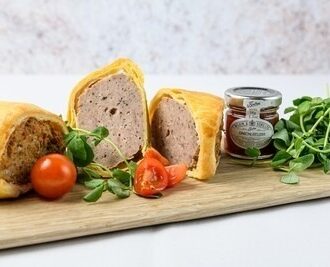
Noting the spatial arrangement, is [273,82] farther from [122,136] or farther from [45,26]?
[122,136]

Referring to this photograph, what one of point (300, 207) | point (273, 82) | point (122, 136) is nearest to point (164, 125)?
point (122, 136)

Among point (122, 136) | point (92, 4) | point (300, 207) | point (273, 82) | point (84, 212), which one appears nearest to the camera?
point (84, 212)

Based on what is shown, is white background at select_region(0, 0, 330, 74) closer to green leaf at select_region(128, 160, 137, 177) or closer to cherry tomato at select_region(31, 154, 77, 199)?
green leaf at select_region(128, 160, 137, 177)

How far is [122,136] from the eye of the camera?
3416 mm

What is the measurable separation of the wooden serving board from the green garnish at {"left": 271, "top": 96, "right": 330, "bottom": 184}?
0.05 metres

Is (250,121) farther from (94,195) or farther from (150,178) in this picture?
(94,195)

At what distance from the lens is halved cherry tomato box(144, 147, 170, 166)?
3301 mm

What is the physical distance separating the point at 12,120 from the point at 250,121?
1.01 meters

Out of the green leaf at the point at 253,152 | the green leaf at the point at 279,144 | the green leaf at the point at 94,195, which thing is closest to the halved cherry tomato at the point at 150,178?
the green leaf at the point at 94,195

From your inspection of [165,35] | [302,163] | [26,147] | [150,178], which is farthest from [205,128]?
[165,35]

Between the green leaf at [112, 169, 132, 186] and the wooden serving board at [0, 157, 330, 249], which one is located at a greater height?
the green leaf at [112, 169, 132, 186]

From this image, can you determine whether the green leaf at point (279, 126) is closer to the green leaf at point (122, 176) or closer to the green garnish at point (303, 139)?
the green garnish at point (303, 139)

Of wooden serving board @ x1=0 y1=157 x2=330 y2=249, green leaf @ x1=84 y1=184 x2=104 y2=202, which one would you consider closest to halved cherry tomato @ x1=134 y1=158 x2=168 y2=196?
wooden serving board @ x1=0 y1=157 x2=330 y2=249

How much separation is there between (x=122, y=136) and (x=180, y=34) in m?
3.02
